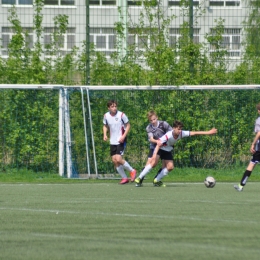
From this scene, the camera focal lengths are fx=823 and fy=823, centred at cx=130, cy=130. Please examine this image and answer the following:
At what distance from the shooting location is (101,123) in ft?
65.6

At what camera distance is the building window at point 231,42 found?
21.0m

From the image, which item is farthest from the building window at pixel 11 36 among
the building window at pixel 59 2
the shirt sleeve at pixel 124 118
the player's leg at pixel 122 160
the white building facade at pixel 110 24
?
the player's leg at pixel 122 160

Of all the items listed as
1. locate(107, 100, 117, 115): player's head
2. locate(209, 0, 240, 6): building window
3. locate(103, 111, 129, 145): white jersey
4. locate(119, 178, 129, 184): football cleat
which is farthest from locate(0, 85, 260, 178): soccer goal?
locate(209, 0, 240, 6): building window

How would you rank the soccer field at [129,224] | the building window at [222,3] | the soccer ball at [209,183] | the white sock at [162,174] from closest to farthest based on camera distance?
1. the soccer field at [129,224]
2. the soccer ball at [209,183]
3. the white sock at [162,174]
4. the building window at [222,3]

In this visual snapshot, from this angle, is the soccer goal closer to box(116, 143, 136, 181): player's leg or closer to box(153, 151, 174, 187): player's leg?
box(116, 143, 136, 181): player's leg

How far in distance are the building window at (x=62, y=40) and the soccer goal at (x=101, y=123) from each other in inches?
59.7

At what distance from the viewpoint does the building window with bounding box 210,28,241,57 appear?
2095 centimetres

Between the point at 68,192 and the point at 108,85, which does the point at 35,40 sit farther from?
the point at 68,192

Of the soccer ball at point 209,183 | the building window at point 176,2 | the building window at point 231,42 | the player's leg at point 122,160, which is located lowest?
the soccer ball at point 209,183

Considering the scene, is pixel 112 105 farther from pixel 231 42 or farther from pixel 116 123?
pixel 231 42

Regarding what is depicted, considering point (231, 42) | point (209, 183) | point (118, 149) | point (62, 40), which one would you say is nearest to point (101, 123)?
point (118, 149)

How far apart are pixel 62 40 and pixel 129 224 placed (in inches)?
474

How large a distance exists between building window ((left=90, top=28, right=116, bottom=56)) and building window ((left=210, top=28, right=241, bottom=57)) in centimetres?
253

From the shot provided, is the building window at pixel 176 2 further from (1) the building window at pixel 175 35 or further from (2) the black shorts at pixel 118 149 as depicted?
(2) the black shorts at pixel 118 149
